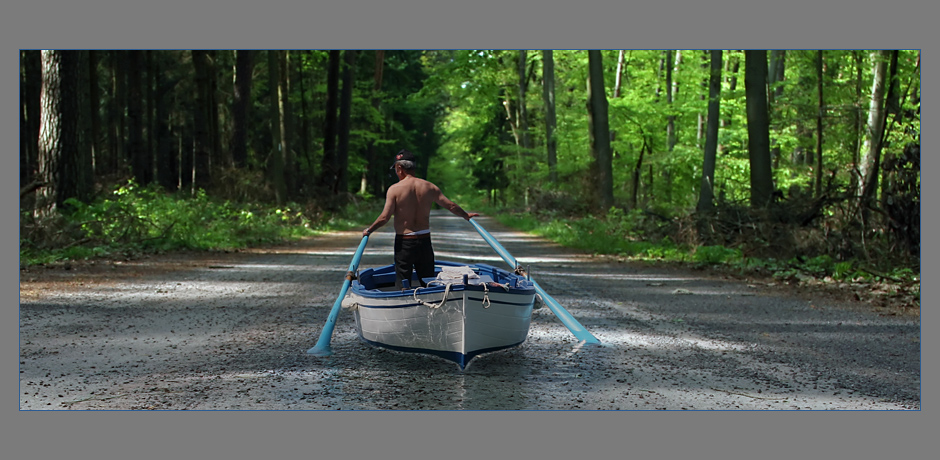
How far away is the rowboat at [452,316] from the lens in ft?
19.9

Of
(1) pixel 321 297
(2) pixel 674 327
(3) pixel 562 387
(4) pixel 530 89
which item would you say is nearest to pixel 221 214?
(1) pixel 321 297

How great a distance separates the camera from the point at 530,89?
4975 cm

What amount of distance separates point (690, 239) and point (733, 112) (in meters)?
14.1

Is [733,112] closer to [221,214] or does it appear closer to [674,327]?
[221,214]

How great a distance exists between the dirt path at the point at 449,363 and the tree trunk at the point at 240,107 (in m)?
16.3

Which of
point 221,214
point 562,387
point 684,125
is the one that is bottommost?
point 562,387

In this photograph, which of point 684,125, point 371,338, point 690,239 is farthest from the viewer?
point 684,125

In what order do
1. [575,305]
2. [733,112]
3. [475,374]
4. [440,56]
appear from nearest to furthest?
[475,374]
[575,305]
[733,112]
[440,56]

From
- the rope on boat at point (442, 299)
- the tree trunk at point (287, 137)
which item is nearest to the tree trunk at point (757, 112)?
the rope on boat at point (442, 299)

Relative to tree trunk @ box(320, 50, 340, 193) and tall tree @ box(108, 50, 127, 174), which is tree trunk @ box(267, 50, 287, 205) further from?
tall tree @ box(108, 50, 127, 174)

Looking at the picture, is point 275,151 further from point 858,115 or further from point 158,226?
point 858,115

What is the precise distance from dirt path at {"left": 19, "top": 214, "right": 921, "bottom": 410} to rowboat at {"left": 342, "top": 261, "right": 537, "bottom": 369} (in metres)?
0.18

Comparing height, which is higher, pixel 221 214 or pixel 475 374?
pixel 221 214

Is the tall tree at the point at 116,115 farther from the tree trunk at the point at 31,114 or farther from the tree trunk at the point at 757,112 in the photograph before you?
the tree trunk at the point at 757,112
